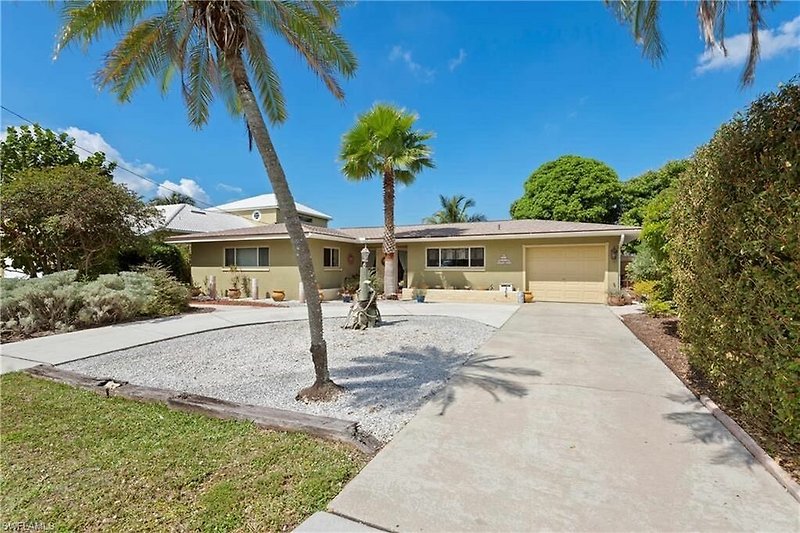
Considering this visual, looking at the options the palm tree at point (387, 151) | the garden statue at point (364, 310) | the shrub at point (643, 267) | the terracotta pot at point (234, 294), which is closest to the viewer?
the garden statue at point (364, 310)

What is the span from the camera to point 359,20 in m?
8.10

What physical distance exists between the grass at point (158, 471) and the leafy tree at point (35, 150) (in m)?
20.1

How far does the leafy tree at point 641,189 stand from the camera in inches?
1033

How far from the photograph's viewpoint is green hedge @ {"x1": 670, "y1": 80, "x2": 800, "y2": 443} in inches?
116

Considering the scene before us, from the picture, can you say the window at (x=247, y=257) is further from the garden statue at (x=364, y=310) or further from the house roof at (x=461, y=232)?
the garden statue at (x=364, y=310)

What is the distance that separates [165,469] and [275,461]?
0.91 m

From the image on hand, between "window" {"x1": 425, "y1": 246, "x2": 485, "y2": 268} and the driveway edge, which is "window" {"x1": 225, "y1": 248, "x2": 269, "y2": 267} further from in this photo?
the driveway edge

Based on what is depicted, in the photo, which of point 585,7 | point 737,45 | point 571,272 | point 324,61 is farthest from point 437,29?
point 571,272

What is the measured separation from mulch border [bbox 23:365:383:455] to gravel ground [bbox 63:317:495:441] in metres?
0.30

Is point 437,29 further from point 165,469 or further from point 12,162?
point 12,162

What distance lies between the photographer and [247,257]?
58.0 feet

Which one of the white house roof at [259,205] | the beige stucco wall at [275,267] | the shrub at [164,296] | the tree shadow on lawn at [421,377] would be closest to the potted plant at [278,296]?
the beige stucco wall at [275,267]

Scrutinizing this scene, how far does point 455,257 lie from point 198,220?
18.5 m

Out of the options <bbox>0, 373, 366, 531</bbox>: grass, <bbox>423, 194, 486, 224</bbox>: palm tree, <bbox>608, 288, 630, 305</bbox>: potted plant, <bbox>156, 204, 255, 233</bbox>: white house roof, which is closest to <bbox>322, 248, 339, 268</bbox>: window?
<bbox>156, 204, 255, 233</bbox>: white house roof
